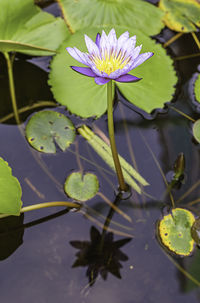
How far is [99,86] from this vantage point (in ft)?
5.91

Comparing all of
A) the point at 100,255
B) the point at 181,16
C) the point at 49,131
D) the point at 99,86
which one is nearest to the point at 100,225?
the point at 100,255

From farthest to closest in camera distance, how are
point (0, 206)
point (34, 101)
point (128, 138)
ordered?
1. point (34, 101)
2. point (128, 138)
3. point (0, 206)

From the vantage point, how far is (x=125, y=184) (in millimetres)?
1729

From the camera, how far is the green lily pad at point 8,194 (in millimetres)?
1398

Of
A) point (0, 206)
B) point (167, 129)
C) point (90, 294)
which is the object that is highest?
point (167, 129)

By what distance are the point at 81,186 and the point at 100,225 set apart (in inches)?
8.4

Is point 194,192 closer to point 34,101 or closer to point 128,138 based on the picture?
point 128,138

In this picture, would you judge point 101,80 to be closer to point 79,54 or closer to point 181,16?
point 79,54

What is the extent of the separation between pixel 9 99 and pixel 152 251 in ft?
3.89

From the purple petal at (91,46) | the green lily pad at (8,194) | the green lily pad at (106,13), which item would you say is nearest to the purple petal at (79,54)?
the purple petal at (91,46)

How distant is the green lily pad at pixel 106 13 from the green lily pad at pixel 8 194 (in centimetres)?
107

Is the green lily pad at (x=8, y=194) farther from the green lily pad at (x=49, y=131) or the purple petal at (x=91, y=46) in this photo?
the purple petal at (x=91, y=46)

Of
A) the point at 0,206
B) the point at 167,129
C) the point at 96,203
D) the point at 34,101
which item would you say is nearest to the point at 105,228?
the point at 96,203

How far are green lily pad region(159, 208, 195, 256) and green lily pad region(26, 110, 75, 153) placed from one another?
2.13 ft
